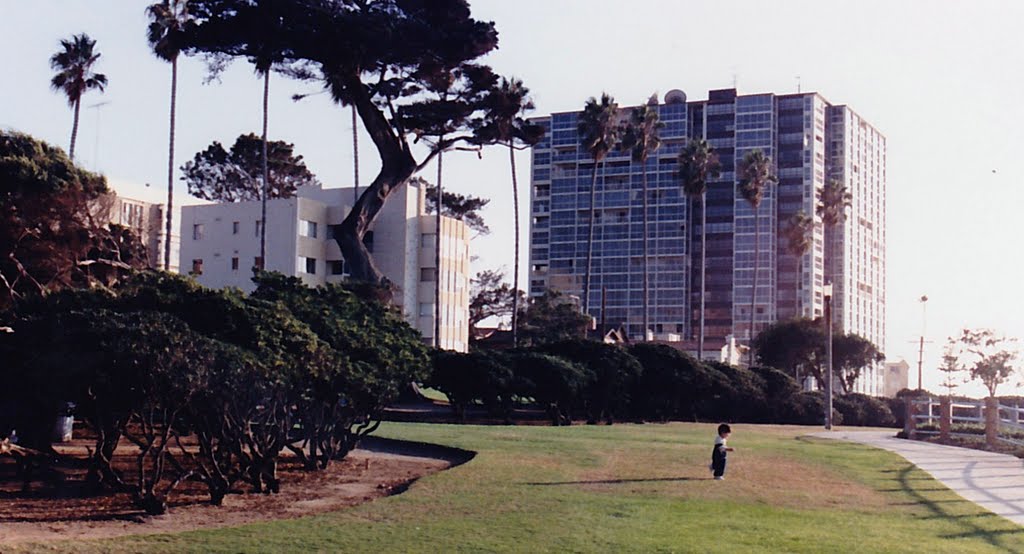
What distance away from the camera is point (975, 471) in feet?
70.0

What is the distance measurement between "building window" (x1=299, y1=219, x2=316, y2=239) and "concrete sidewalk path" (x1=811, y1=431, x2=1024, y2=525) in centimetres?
4429

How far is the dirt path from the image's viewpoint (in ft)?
42.4

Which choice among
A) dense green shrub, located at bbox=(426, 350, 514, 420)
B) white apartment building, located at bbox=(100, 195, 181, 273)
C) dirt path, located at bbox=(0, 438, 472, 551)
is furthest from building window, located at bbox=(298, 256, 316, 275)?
dirt path, located at bbox=(0, 438, 472, 551)

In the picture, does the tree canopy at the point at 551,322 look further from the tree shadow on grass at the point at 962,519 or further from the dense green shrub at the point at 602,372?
the tree shadow on grass at the point at 962,519

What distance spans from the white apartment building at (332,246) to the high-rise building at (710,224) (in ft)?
205

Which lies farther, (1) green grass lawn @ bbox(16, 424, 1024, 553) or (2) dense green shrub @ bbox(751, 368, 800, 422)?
(2) dense green shrub @ bbox(751, 368, 800, 422)

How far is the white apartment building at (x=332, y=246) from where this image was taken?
229 feet

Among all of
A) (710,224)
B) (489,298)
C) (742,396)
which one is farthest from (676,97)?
(742,396)

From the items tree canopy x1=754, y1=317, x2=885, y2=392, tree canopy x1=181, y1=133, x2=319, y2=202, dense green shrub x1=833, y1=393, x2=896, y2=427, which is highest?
tree canopy x1=181, y1=133, x2=319, y2=202

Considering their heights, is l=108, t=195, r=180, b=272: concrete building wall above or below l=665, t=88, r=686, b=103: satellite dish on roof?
below

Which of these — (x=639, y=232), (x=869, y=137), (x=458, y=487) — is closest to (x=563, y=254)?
(x=639, y=232)

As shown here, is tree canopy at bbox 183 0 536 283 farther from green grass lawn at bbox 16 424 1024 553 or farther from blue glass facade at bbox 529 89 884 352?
blue glass facade at bbox 529 89 884 352

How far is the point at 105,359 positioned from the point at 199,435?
2.65 m

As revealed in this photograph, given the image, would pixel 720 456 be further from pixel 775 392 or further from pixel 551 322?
pixel 551 322
